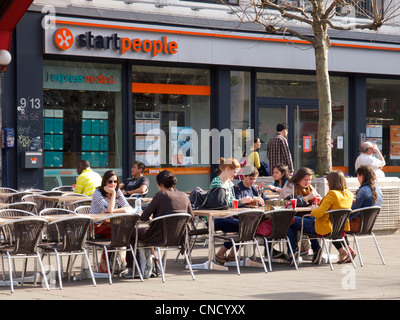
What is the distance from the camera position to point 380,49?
20.0m

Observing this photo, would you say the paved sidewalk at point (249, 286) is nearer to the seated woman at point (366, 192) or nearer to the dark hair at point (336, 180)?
the seated woman at point (366, 192)

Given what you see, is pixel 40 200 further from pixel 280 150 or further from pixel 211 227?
pixel 280 150

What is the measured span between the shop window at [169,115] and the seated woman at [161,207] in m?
7.79

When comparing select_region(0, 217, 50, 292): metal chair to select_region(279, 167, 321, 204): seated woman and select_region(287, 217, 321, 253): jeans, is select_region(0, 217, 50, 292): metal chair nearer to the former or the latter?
select_region(287, 217, 321, 253): jeans

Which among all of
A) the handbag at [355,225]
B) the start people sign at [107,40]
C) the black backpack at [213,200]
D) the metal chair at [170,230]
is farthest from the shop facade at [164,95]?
the handbag at [355,225]

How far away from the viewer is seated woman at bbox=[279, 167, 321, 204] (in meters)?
10.8

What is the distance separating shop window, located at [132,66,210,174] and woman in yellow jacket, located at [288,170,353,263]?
717cm

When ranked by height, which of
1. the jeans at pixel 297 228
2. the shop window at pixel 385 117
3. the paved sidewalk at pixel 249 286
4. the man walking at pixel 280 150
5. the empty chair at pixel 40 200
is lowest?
the paved sidewalk at pixel 249 286

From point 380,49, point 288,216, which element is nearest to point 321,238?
point 288,216

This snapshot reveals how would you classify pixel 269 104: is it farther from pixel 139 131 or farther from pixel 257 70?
pixel 139 131

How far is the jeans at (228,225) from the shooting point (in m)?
10.5

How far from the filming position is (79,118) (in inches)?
647

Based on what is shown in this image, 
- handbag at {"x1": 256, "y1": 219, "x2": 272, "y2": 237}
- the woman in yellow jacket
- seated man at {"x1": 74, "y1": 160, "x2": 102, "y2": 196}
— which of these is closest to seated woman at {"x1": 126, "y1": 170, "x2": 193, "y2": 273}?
handbag at {"x1": 256, "y1": 219, "x2": 272, "y2": 237}

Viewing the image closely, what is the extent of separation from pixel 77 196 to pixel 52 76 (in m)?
4.26
